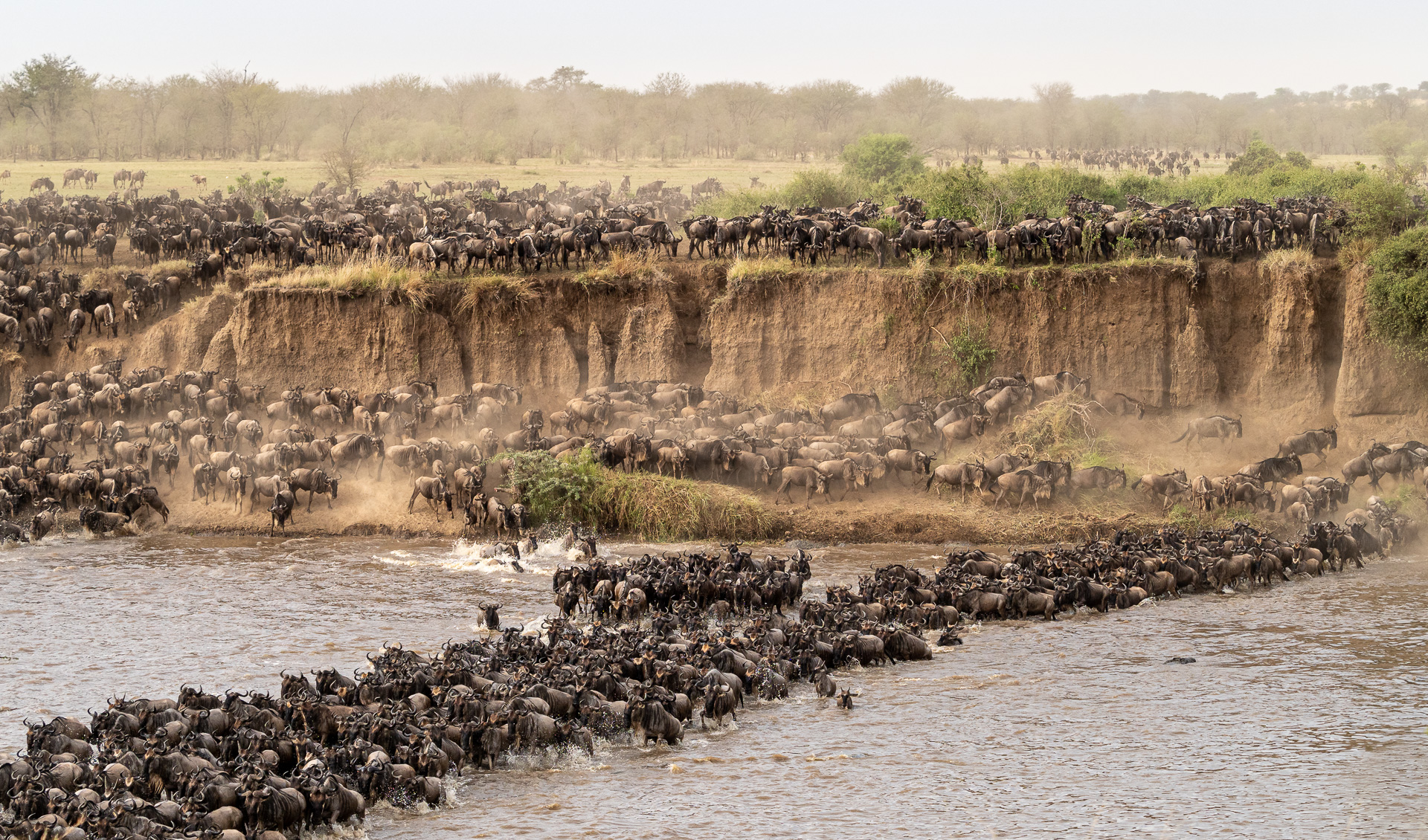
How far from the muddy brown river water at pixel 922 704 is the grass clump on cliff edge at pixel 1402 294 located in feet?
Result: 17.3

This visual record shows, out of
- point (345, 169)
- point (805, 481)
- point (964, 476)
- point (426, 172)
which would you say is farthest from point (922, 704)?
point (426, 172)

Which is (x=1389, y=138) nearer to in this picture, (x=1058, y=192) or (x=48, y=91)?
(x=1058, y=192)

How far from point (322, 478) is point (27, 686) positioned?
28.9ft

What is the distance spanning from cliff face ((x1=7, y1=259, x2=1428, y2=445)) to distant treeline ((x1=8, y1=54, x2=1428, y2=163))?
39.0 metres

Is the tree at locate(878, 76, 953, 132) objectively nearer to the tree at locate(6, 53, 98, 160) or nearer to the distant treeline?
the distant treeline

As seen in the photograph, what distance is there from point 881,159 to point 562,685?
38173 millimetres

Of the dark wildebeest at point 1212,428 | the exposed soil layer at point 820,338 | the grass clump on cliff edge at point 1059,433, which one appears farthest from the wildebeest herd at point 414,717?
the dark wildebeest at point 1212,428

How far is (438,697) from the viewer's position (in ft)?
46.2

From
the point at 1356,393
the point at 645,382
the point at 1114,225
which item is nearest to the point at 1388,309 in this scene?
the point at 1356,393

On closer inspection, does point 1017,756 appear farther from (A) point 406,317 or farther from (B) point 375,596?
(A) point 406,317

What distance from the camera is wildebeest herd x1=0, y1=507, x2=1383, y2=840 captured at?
11.5m

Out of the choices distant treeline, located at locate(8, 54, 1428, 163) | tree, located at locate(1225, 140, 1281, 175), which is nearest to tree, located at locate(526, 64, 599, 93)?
distant treeline, located at locate(8, 54, 1428, 163)

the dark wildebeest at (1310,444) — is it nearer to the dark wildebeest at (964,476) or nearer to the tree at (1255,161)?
the dark wildebeest at (964,476)

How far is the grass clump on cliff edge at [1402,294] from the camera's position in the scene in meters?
24.8
